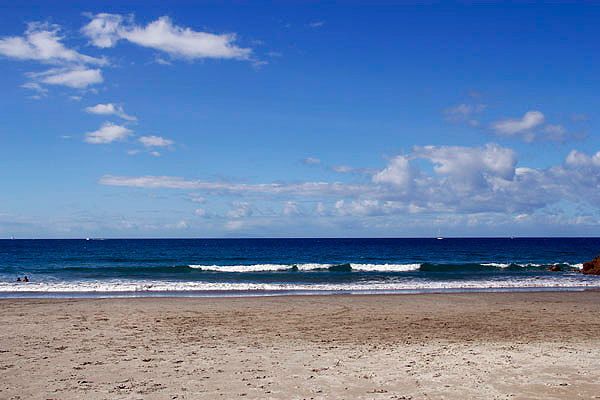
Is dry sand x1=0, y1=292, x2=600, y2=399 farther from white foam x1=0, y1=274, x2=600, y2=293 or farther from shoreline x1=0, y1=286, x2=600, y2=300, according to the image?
white foam x1=0, y1=274, x2=600, y2=293

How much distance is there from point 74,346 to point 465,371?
9.03 m

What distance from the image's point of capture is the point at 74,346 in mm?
11859

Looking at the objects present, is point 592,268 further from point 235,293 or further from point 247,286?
Result: point 235,293

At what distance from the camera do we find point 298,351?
1134 centimetres

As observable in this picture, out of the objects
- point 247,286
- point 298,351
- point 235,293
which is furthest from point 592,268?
point 298,351

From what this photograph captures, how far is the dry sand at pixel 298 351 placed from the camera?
333 inches

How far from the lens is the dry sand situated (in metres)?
8.46

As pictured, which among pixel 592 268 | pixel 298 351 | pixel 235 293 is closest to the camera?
pixel 298 351

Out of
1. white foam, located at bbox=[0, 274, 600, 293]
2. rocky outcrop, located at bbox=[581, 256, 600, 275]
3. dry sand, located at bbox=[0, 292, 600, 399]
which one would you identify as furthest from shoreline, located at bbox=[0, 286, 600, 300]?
rocky outcrop, located at bbox=[581, 256, 600, 275]

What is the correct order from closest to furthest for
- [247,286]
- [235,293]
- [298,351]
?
1. [298,351]
2. [235,293]
3. [247,286]

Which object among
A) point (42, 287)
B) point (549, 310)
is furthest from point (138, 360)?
point (42, 287)

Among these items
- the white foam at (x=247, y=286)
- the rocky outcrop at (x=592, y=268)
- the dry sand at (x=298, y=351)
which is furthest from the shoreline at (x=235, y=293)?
the rocky outcrop at (x=592, y=268)

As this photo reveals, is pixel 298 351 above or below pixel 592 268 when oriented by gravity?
above

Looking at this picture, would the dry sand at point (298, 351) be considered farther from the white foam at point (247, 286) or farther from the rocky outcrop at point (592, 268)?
the rocky outcrop at point (592, 268)
